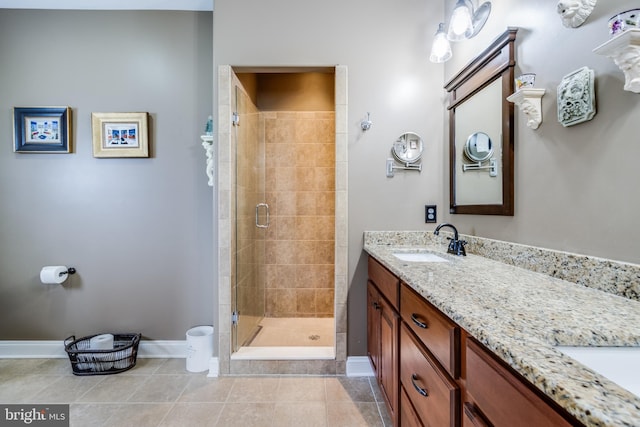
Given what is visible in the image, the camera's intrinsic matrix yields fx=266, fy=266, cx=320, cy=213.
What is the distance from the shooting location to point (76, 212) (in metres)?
2.22

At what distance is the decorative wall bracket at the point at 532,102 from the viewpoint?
1.12m

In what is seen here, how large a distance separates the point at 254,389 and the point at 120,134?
223 cm

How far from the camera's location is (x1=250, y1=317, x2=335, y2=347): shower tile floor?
7.70 feet

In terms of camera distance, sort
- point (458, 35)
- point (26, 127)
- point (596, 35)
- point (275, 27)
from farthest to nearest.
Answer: point (26, 127), point (275, 27), point (458, 35), point (596, 35)

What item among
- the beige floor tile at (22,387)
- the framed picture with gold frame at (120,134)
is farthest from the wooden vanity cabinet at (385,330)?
the beige floor tile at (22,387)

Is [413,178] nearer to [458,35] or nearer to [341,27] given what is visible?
[458,35]

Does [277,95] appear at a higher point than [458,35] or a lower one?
higher

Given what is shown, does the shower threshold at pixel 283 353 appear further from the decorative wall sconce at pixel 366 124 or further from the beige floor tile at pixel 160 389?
the decorative wall sconce at pixel 366 124

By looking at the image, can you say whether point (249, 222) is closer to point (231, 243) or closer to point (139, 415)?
point (231, 243)

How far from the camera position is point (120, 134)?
2.20 m

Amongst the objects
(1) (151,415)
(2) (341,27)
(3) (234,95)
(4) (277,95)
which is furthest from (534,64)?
(1) (151,415)

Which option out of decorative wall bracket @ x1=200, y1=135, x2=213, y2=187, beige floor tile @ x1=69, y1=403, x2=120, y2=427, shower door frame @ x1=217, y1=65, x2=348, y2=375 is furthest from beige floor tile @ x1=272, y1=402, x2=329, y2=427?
decorative wall bracket @ x1=200, y1=135, x2=213, y2=187

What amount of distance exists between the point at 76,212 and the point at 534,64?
3232 millimetres

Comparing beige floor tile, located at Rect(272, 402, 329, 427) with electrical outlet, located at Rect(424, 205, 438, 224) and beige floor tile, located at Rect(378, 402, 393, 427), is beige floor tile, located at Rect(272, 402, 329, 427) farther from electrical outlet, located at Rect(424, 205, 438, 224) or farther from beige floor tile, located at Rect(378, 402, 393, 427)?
electrical outlet, located at Rect(424, 205, 438, 224)
